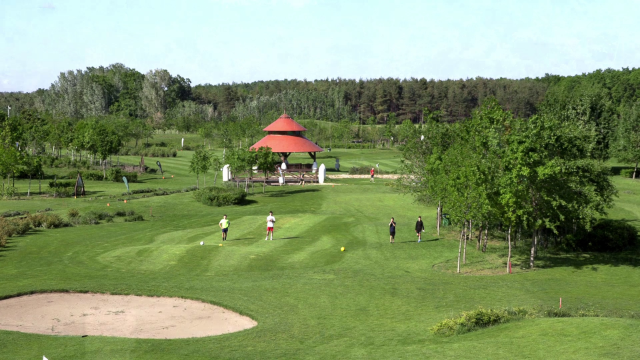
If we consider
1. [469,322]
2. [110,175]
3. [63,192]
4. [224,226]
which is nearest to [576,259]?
[469,322]

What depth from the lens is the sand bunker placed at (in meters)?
22.6

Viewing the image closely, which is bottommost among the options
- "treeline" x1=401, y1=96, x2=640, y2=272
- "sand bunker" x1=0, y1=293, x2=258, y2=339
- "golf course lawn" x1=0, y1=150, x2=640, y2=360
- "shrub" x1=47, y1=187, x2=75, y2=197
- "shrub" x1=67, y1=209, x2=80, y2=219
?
"sand bunker" x1=0, y1=293, x2=258, y2=339

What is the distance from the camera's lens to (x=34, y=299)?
26422 mm

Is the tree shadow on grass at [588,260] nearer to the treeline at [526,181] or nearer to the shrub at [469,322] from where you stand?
the treeline at [526,181]

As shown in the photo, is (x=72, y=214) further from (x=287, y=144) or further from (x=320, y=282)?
(x=287, y=144)

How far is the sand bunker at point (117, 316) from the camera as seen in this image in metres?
22.6

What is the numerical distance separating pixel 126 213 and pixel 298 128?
34.9 m

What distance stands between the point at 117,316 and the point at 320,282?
9376mm

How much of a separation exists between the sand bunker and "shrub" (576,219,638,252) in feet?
81.1

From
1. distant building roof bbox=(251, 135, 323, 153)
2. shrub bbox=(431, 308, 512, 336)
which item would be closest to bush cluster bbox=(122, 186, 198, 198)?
distant building roof bbox=(251, 135, 323, 153)

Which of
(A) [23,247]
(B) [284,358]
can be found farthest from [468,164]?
(A) [23,247]

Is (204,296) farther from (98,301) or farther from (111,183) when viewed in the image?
(111,183)

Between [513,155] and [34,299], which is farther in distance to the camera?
[513,155]

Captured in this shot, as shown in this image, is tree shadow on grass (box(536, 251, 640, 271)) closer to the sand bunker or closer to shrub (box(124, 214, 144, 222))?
the sand bunker
